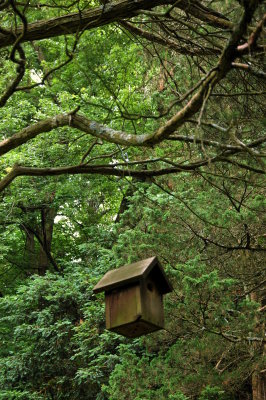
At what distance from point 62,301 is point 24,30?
589 centimetres

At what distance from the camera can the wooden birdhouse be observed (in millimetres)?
3387

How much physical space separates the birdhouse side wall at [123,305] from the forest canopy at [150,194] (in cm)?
85

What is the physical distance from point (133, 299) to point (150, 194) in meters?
3.80

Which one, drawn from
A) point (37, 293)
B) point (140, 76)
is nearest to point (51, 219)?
point (37, 293)

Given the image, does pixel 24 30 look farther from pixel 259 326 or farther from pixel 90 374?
pixel 90 374

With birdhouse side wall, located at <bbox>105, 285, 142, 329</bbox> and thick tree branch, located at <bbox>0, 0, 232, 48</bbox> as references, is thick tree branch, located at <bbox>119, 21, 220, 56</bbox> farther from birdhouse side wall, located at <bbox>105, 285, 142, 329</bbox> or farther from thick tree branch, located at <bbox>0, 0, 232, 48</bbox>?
birdhouse side wall, located at <bbox>105, 285, 142, 329</bbox>

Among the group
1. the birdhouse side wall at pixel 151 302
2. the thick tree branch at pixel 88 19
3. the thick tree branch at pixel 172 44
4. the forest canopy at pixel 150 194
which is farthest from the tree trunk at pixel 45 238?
the birdhouse side wall at pixel 151 302

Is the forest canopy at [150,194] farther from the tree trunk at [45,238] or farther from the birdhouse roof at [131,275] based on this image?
the birdhouse roof at [131,275]

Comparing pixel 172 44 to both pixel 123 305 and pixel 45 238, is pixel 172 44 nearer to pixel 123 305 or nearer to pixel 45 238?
pixel 123 305

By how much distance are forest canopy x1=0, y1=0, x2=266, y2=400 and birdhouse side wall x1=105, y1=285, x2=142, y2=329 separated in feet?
2.78

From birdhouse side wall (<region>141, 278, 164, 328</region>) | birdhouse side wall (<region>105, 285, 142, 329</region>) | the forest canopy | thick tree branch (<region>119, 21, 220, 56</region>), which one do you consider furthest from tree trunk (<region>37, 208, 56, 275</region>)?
birdhouse side wall (<region>105, 285, 142, 329</region>)

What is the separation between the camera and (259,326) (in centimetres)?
547

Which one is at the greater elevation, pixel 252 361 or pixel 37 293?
pixel 37 293

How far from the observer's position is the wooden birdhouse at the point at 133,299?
3.39 m
